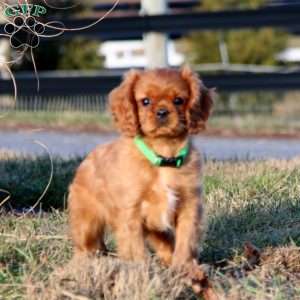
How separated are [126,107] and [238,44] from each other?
1165 centimetres

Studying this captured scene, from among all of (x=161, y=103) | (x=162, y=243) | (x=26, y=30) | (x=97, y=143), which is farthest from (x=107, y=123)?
(x=161, y=103)

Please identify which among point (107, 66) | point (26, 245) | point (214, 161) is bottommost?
point (107, 66)

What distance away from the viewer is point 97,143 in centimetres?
973

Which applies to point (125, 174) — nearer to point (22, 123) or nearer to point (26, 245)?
point (26, 245)

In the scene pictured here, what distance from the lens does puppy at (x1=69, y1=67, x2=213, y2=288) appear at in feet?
12.9

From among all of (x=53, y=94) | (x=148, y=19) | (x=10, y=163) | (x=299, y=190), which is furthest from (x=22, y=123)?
(x=299, y=190)

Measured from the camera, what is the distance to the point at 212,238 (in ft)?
15.1

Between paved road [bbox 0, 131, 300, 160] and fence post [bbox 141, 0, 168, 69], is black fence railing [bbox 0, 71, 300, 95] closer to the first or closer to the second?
fence post [bbox 141, 0, 168, 69]

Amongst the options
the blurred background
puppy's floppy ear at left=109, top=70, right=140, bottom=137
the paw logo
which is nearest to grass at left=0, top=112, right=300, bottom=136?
the blurred background

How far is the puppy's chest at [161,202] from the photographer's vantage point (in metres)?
3.92

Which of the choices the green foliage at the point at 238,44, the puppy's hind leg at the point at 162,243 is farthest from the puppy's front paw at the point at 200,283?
the green foliage at the point at 238,44

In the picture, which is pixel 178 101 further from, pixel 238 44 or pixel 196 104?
pixel 238 44

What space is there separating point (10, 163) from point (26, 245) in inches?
105

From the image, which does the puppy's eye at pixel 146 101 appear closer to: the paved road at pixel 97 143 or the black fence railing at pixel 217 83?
the paved road at pixel 97 143
